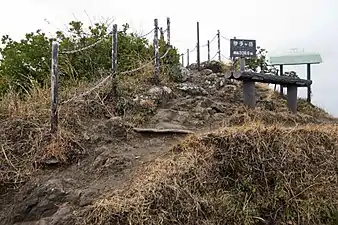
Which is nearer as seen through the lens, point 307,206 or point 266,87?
point 307,206

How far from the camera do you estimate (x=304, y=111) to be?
10.1m

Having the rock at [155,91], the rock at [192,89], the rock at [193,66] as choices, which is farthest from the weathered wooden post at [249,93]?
the rock at [193,66]

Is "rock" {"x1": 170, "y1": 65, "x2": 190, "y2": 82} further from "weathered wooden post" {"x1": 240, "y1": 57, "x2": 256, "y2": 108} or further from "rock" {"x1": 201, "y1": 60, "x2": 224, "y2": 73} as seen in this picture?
"rock" {"x1": 201, "y1": 60, "x2": 224, "y2": 73}

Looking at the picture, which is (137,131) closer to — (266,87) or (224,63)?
(266,87)

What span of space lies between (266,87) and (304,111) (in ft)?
5.18

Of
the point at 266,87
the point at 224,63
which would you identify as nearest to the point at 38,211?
the point at 266,87

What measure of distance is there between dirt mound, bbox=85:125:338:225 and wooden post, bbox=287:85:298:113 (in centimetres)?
281

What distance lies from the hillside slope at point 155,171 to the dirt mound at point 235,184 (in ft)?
0.04

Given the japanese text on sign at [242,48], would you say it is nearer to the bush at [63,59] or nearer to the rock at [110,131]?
the bush at [63,59]

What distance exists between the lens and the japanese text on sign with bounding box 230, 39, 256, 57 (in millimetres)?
10508

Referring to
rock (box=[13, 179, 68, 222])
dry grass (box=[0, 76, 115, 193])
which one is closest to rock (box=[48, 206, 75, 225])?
rock (box=[13, 179, 68, 222])

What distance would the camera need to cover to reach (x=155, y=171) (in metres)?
5.26

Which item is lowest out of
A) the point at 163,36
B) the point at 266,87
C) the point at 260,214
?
the point at 260,214

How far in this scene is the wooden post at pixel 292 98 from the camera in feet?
30.1
